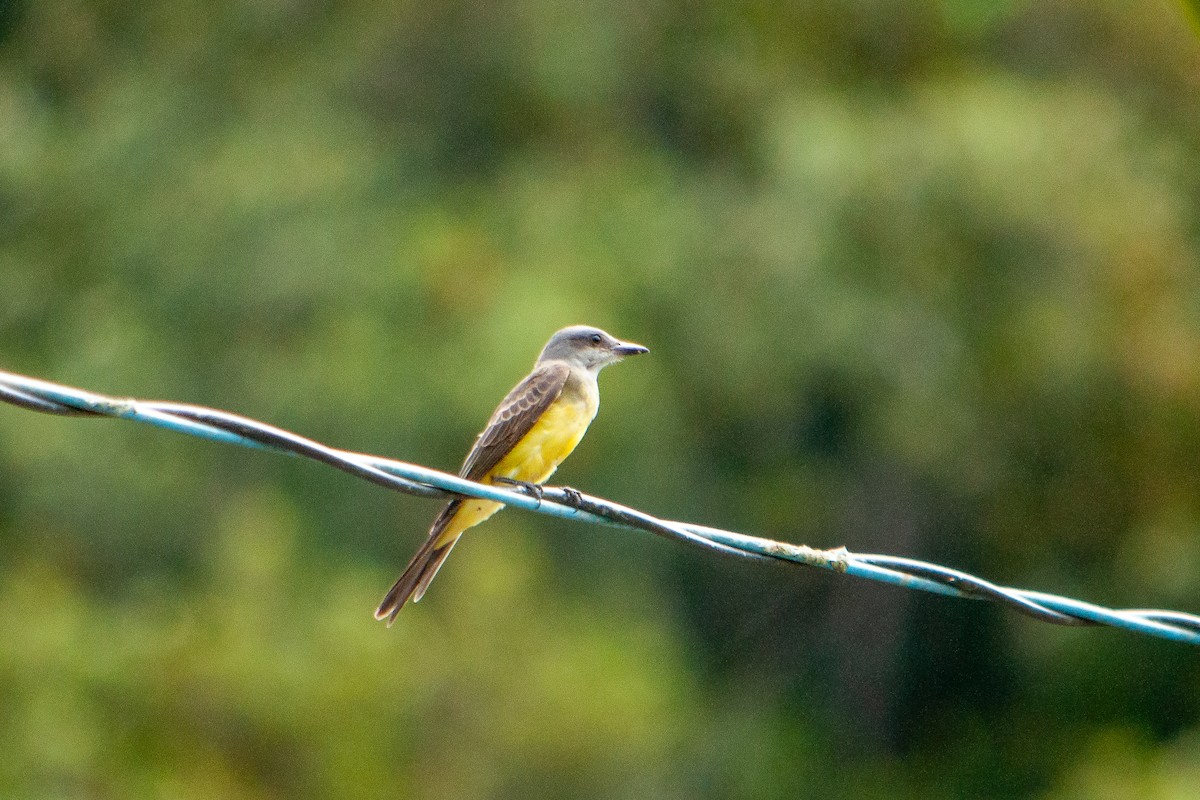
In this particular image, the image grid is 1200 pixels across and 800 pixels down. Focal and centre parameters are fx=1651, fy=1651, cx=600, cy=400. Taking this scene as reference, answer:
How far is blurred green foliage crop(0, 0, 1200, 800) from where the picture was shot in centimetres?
1446

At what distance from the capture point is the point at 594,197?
52.0 ft

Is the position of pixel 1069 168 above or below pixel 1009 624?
above

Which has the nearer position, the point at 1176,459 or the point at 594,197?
the point at 1176,459

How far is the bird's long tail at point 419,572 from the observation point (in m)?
4.77

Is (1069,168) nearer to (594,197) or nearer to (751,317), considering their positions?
(751,317)

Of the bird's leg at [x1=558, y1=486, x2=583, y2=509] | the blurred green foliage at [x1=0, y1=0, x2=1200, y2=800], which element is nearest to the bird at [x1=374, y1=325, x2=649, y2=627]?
the bird's leg at [x1=558, y1=486, x2=583, y2=509]

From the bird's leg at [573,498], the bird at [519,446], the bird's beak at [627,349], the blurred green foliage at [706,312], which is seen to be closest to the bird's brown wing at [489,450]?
the bird at [519,446]

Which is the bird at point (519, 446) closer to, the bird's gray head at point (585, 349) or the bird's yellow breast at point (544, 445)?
the bird's yellow breast at point (544, 445)

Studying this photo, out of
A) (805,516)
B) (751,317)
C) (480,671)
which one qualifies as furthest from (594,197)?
(480,671)

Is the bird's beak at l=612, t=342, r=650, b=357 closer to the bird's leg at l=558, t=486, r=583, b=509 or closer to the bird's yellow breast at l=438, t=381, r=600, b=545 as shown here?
the bird's yellow breast at l=438, t=381, r=600, b=545

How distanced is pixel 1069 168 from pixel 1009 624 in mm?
4431

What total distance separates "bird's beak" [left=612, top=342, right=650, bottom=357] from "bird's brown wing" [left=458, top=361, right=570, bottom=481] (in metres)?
0.30

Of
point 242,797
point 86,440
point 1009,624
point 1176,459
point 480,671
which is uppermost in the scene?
point 1176,459

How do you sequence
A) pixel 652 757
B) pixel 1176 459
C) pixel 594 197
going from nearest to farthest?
pixel 652 757
pixel 1176 459
pixel 594 197
